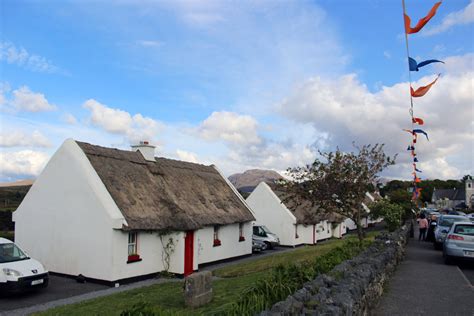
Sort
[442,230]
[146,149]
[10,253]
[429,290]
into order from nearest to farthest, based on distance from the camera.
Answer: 1. [429,290]
2. [10,253]
3. [442,230]
4. [146,149]

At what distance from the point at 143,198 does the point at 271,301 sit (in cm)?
1311

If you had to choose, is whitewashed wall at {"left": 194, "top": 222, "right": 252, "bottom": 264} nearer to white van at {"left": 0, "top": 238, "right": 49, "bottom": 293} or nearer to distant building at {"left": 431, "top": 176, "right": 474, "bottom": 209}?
white van at {"left": 0, "top": 238, "right": 49, "bottom": 293}

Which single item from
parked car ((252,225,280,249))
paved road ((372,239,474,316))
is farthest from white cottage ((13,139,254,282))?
paved road ((372,239,474,316))

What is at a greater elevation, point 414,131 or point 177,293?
point 414,131

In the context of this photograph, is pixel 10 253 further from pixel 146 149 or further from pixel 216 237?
pixel 216 237

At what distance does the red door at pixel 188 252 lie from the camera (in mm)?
19675

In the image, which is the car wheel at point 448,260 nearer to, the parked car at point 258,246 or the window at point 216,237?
the window at point 216,237

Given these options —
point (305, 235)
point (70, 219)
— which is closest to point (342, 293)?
point (70, 219)

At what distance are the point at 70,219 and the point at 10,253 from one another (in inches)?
138

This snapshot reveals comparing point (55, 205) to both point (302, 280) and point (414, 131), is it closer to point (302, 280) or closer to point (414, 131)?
point (302, 280)

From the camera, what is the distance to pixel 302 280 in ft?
27.2

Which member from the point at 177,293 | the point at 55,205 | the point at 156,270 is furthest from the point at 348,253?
the point at 55,205

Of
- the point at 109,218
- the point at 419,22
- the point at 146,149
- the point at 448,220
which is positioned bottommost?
the point at 448,220

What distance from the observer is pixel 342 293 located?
256 inches
